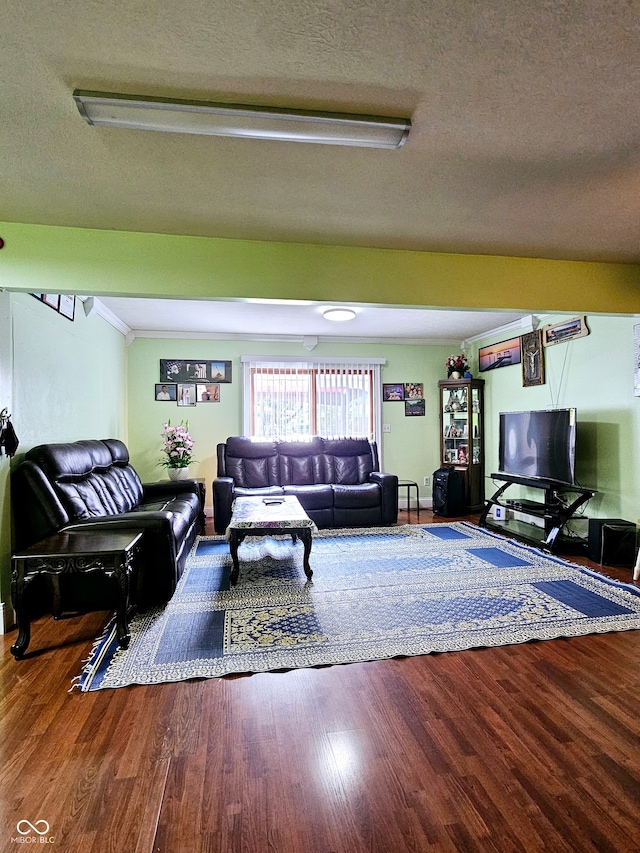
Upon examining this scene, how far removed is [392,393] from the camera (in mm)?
6484

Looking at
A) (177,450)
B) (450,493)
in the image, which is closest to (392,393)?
(450,493)

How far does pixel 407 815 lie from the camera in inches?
52.3

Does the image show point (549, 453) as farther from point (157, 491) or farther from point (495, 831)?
point (157, 491)

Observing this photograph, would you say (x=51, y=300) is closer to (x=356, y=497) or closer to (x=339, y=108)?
(x=339, y=108)

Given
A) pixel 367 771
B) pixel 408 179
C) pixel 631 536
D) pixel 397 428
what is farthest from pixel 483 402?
pixel 367 771

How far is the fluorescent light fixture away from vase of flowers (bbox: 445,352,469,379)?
15.1ft

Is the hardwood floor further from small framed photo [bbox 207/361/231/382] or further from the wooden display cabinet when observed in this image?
small framed photo [bbox 207/361/231/382]

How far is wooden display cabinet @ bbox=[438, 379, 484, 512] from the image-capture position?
5.95 metres

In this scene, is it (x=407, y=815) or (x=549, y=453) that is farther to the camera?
(x=549, y=453)

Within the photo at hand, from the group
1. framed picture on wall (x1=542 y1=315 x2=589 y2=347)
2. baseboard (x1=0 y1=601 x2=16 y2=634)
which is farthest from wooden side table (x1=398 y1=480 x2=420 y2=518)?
baseboard (x1=0 y1=601 x2=16 y2=634)

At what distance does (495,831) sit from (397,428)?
5392 mm

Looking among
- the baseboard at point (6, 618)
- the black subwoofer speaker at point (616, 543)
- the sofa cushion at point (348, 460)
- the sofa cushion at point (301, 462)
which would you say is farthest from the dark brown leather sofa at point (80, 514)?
the black subwoofer speaker at point (616, 543)

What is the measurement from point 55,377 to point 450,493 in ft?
15.2

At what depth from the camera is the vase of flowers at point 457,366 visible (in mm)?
6059
